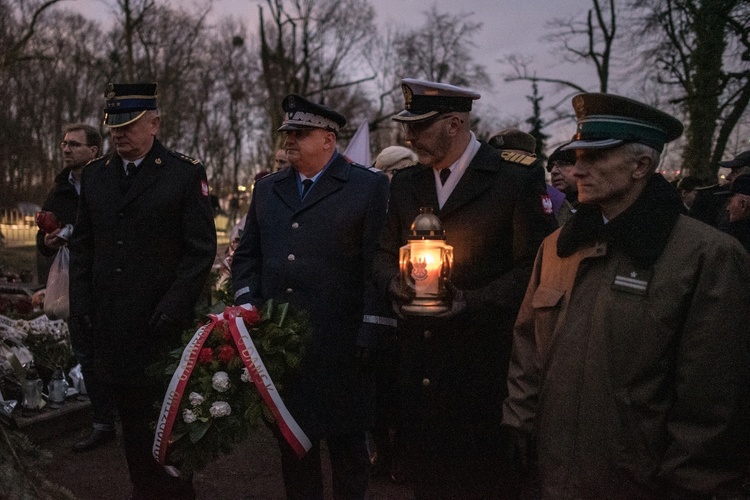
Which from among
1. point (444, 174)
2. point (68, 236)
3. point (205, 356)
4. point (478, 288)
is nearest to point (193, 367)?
point (205, 356)

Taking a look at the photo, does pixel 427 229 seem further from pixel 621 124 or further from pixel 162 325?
pixel 162 325

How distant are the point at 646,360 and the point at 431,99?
5.02ft

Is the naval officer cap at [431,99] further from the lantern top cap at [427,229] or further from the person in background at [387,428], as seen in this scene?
the person in background at [387,428]

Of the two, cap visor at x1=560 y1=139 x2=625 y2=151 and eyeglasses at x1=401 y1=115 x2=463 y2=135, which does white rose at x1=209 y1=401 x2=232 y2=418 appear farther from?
cap visor at x1=560 y1=139 x2=625 y2=151

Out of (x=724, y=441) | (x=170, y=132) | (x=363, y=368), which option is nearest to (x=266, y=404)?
(x=363, y=368)

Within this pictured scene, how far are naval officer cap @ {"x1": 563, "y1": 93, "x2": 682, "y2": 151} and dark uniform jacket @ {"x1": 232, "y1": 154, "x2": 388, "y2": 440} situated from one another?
4.94 ft

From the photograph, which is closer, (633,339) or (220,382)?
(633,339)

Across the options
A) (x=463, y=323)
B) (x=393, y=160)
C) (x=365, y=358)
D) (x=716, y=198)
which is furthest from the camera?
(x=716, y=198)

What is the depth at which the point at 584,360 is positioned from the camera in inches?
96.0

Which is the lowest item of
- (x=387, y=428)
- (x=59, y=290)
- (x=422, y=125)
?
(x=387, y=428)

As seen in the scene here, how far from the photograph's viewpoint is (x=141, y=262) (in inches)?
156

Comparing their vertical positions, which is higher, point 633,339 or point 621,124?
point 621,124

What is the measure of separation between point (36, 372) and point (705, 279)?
566cm

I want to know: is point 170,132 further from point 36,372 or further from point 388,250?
point 388,250
